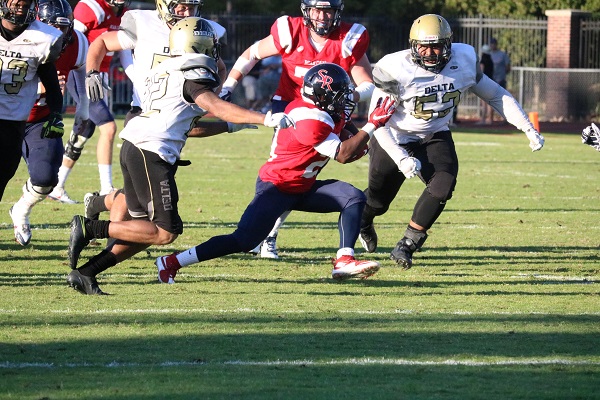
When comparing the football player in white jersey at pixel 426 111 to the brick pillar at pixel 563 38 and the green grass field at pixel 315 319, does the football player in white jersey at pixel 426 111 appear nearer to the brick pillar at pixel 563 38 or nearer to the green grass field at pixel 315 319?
the green grass field at pixel 315 319

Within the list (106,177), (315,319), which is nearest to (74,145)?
(106,177)

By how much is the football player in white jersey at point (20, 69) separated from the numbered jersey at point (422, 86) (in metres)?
2.25

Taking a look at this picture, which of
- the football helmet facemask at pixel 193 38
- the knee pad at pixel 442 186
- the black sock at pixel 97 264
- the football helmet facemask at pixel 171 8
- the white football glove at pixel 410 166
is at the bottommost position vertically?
the knee pad at pixel 442 186

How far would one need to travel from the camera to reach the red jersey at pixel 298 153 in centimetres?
709

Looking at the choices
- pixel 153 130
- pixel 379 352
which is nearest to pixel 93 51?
pixel 153 130

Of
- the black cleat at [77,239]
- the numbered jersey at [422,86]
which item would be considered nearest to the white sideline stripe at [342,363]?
the black cleat at [77,239]

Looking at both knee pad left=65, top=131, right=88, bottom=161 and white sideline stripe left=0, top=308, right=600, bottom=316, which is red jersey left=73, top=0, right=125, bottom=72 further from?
white sideline stripe left=0, top=308, right=600, bottom=316

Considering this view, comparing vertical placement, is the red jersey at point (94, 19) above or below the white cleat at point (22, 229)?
above

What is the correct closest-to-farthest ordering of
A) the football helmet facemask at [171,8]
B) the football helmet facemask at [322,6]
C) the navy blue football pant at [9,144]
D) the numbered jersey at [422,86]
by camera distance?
the navy blue football pant at [9,144] → the football helmet facemask at [171,8] → the numbered jersey at [422,86] → the football helmet facemask at [322,6]

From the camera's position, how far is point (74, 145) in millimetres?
11023

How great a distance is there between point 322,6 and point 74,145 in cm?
361

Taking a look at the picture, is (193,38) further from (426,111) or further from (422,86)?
(426,111)

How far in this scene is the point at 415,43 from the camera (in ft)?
26.4

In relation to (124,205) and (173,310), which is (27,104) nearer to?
(124,205)
